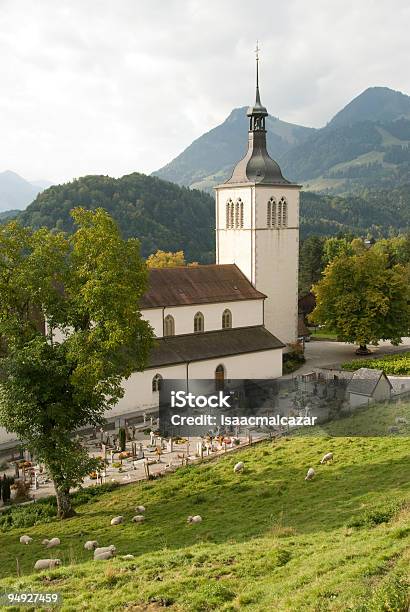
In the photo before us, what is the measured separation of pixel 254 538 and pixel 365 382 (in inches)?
675

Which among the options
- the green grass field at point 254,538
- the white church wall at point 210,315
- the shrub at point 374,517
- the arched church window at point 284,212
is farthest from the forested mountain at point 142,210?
the shrub at point 374,517

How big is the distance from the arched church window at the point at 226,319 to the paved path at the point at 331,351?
16.6 feet

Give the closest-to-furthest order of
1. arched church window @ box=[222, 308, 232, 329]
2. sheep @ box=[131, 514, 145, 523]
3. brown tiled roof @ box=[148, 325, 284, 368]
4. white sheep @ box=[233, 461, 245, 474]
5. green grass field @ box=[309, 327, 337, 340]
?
sheep @ box=[131, 514, 145, 523] < white sheep @ box=[233, 461, 245, 474] < brown tiled roof @ box=[148, 325, 284, 368] < arched church window @ box=[222, 308, 232, 329] < green grass field @ box=[309, 327, 337, 340]

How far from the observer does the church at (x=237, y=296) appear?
3491cm

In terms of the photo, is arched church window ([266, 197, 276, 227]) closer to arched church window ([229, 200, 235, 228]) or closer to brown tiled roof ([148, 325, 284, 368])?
arched church window ([229, 200, 235, 228])

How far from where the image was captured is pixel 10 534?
65.2ft

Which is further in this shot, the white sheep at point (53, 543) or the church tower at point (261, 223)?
the church tower at point (261, 223)

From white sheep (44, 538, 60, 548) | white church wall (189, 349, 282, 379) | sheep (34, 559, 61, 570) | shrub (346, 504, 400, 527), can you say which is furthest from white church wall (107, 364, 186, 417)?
shrub (346, 504, 400, 527)

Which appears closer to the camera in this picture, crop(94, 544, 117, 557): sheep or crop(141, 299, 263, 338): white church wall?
crop(94, 544, 117, 557): sheep

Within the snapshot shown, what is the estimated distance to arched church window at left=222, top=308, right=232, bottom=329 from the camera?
1519 inches

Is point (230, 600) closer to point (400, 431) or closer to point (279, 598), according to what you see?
point (279, 598)

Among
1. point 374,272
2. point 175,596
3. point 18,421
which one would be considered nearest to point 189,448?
point 18,421

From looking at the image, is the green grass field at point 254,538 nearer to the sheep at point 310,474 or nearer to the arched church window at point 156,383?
the sheep at point 310,474

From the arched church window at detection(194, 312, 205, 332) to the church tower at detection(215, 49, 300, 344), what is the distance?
5.33 m
